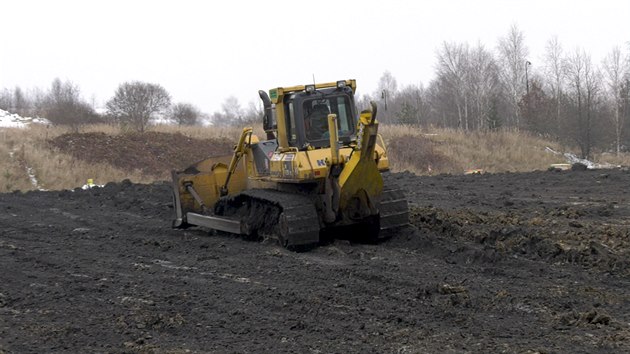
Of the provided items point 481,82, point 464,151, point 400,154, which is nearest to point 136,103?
point 400,154

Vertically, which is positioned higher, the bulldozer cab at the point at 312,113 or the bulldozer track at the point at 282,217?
the bulldozer cab at the point at 312,113

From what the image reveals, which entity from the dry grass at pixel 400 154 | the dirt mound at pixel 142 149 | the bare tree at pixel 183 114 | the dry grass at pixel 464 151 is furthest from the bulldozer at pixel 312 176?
the bare tree at pixel 183 114

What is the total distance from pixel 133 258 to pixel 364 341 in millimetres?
5253

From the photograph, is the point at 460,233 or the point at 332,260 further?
the point at 460,233

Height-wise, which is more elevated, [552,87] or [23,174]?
[552,87]

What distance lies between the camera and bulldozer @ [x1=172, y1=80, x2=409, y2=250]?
994cm

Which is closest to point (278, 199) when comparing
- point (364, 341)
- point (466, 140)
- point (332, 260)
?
point (332, 260)

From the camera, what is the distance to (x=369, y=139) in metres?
9.36

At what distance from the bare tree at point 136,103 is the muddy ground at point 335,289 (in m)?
27.0

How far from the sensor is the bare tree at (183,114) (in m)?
49.5

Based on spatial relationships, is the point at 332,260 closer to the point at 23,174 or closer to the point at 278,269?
the point at 278,269

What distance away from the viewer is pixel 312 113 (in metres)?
10.9

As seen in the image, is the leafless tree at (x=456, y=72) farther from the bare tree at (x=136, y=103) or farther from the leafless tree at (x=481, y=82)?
the bare tree at (x=136, y=103)

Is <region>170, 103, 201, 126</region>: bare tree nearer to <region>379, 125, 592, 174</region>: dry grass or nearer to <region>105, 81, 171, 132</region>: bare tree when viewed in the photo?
<region>105, 81, 171, 132</region>: bare tree
